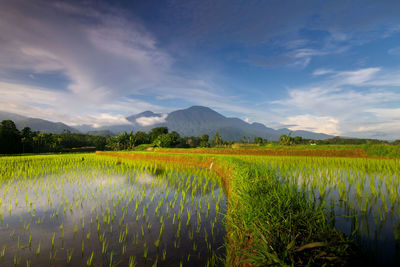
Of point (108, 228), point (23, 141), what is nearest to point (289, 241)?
point (108, 228)

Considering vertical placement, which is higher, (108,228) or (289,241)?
(289,241)

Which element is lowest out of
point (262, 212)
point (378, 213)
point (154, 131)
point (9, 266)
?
point (9, 266)

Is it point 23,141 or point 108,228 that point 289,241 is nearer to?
point 108,228

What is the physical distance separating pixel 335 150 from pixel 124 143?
57.6 m

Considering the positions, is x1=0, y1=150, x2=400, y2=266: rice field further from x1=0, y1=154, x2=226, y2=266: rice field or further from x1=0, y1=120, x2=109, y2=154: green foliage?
x1=0, y1=120, x2=109, y2=154: green foliage

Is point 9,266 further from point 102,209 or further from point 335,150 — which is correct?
point 335,150

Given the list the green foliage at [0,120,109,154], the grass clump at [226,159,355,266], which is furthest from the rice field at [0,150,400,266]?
the green foliage at [0,120,109,154]

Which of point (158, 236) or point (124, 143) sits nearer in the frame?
point (158, 236)

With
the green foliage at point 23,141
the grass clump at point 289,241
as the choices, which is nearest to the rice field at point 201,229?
the grass clump at point 289,241

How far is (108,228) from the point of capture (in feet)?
16.3

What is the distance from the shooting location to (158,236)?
4.61 metres

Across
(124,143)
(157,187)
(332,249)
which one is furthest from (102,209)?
(124,143)

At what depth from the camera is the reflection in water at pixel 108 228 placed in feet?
12.5

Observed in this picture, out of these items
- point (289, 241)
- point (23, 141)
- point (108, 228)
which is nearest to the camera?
point (289, 241)
